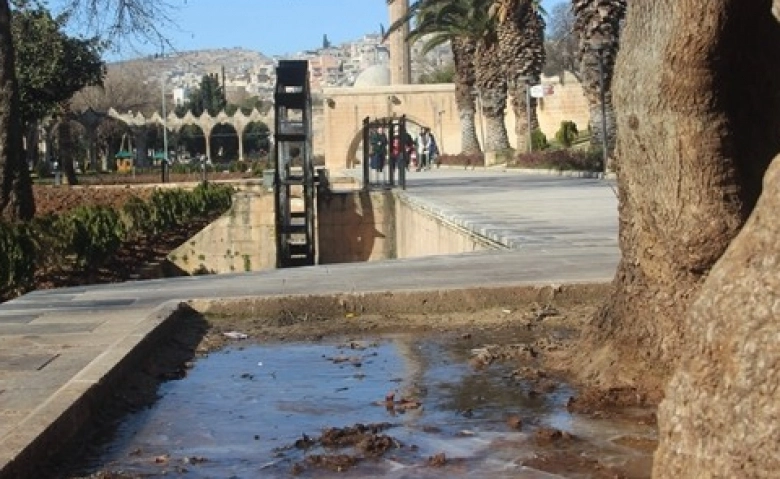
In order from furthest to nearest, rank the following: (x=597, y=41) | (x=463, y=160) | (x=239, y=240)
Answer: (x=463, y=160) < (x=597, y=41) < (x=239, y=240)

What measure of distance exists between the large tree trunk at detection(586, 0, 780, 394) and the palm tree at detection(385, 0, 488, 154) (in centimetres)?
3664

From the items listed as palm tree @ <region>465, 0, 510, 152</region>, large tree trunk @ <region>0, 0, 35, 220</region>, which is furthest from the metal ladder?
palm tree @ <region>465, 0, 510, 152</region>

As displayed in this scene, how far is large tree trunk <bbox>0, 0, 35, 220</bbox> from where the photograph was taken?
16.8m

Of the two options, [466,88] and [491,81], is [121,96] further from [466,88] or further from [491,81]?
[491,81]

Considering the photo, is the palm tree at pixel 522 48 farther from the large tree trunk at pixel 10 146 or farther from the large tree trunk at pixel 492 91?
the large tree trunk at pixel 10 146

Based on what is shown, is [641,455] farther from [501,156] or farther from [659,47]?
[501,156]

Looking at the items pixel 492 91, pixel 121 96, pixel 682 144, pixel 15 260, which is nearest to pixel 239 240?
pixel 15 260

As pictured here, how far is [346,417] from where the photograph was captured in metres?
5.03

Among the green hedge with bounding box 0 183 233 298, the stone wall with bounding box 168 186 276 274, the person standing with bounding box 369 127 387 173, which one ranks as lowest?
the stone wall with bounding box 168 186 276 274

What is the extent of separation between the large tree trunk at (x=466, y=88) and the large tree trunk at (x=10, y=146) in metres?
32.8

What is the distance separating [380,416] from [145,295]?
4180mm

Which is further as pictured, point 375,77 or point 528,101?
point 375,77

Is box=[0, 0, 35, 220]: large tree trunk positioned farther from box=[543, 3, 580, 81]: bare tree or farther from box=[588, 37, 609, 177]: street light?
box=[543, 3, 580, 81]: bare tree

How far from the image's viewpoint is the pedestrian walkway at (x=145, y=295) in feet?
15.5
